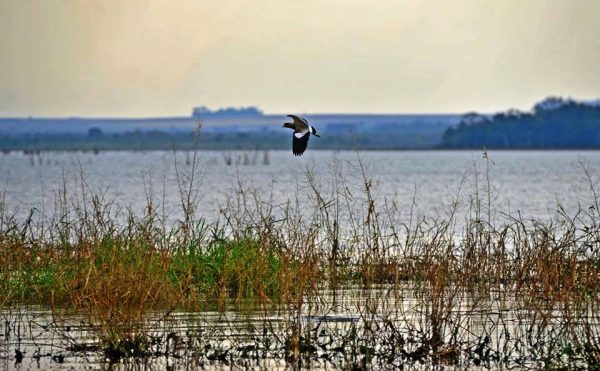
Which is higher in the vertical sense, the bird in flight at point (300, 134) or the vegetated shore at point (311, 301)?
the bird in flight at point (300, 134)

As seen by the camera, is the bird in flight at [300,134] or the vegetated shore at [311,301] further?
the bird in flight at [300,134]

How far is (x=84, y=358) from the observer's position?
10852mm

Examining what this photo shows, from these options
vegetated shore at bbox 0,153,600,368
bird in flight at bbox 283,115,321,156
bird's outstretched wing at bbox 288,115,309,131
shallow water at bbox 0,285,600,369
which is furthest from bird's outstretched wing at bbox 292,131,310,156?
shallow water at bbox 0,285,600,369

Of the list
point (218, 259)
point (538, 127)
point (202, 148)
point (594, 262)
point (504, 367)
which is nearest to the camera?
point (504, 367)

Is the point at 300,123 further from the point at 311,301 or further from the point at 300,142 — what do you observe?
the point at 311,301

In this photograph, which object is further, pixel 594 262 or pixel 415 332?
pixel 594 262

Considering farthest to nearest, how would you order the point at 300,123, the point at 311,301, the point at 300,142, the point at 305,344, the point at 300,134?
the point at 300,123, the point at 300,134, the point at 300,142, the point at 311,301, the point at 305,344

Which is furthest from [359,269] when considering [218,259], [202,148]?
[202,148]

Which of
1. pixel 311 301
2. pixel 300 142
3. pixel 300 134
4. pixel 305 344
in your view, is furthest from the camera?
pixel 300 134

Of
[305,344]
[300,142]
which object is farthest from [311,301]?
[300,142]

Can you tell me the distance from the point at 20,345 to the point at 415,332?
3.82 metres

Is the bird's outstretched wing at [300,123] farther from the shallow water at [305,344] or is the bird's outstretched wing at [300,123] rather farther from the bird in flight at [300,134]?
the shallow water at [305,344]

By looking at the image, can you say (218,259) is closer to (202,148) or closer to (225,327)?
(225,327)

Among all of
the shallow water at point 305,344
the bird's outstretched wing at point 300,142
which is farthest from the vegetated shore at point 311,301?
the bird's outstretched wing at point 300,142
